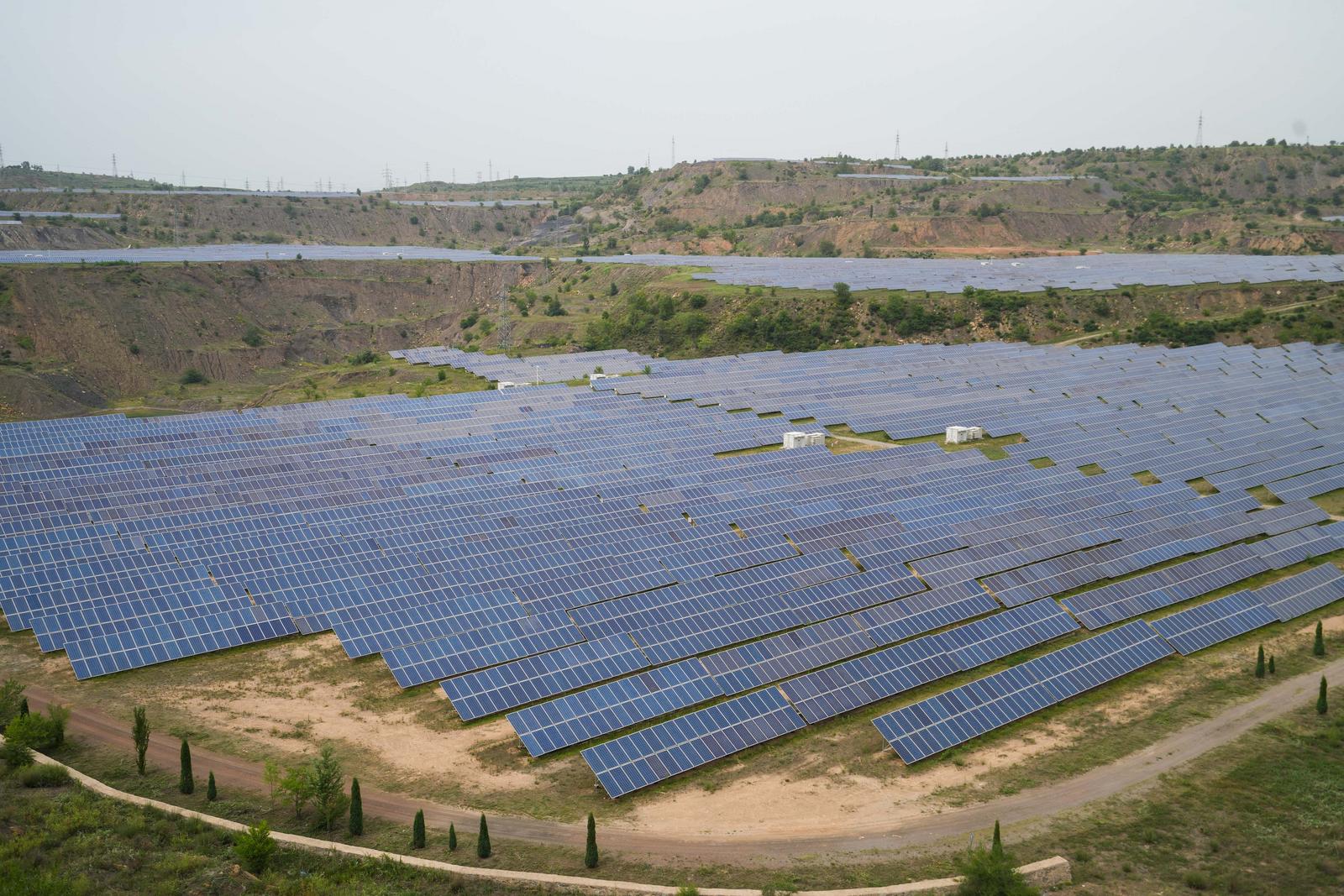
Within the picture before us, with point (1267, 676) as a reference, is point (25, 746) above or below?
above

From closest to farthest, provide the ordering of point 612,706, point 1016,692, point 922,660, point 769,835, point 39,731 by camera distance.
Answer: point 769,835
point 39,731
point 612,706
point 1016,692
point 922,660

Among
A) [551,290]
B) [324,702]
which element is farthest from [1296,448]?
[551,290]

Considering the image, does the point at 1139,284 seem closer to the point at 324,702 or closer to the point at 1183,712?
the point at 1183,712

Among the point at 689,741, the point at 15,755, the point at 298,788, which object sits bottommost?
the point at 689,741

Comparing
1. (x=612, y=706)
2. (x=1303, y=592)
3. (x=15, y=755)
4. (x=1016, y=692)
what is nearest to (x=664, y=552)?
(x=612, y=706)

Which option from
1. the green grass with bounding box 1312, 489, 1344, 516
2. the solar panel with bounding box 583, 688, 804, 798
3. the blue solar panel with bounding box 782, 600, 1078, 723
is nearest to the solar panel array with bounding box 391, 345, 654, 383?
the green grass with bounding box 1312, 489, 1344, 516

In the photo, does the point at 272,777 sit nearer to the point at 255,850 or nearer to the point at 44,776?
the point at 255,850

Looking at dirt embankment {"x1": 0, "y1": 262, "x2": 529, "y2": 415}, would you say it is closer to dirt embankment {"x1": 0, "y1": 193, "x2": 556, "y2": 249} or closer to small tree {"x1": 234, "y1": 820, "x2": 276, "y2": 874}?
dirt embankment {"x1": 0, "y1": 193, "x2": 556, "y2": 249}
